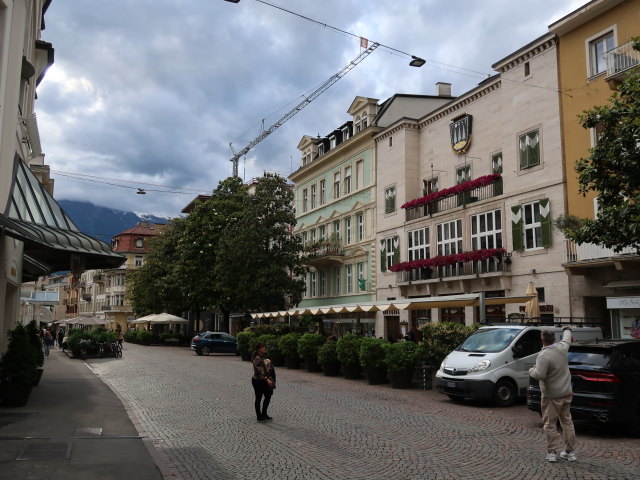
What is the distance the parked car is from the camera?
39.4 meters

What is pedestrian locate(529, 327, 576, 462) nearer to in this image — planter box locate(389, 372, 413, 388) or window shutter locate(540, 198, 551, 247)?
planter box locate(389, 372, 413, 388)

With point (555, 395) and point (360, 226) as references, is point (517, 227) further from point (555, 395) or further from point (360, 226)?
point (555, 395)

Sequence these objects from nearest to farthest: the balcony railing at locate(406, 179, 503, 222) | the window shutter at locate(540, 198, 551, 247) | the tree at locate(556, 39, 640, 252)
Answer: the tree at locate(556, 39, 640, 252), the window shutter at locate(540, 198, 551, 247), the balcony railing at locate(406, 179, 503, 222)

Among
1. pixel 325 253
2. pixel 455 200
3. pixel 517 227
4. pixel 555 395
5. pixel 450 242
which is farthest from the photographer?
pixel 325 253

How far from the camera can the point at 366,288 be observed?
38625 millimetres

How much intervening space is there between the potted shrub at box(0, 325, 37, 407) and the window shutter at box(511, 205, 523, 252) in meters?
19.9

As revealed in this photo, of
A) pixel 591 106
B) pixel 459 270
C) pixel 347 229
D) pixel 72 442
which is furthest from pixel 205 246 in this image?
pixel 72 442

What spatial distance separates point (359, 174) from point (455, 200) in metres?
11.3

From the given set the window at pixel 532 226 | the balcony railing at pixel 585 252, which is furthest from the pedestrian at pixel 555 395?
the window at pixel 532 226

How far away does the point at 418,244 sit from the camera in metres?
33.6

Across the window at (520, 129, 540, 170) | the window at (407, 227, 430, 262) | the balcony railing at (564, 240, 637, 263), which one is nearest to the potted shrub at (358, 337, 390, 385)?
the balcony railing at (564, 240, 637, 263)

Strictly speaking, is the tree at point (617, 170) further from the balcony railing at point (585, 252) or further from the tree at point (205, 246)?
the tree at point (205, 246)

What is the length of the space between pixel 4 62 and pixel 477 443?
11.9 metres

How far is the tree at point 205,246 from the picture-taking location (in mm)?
47656
